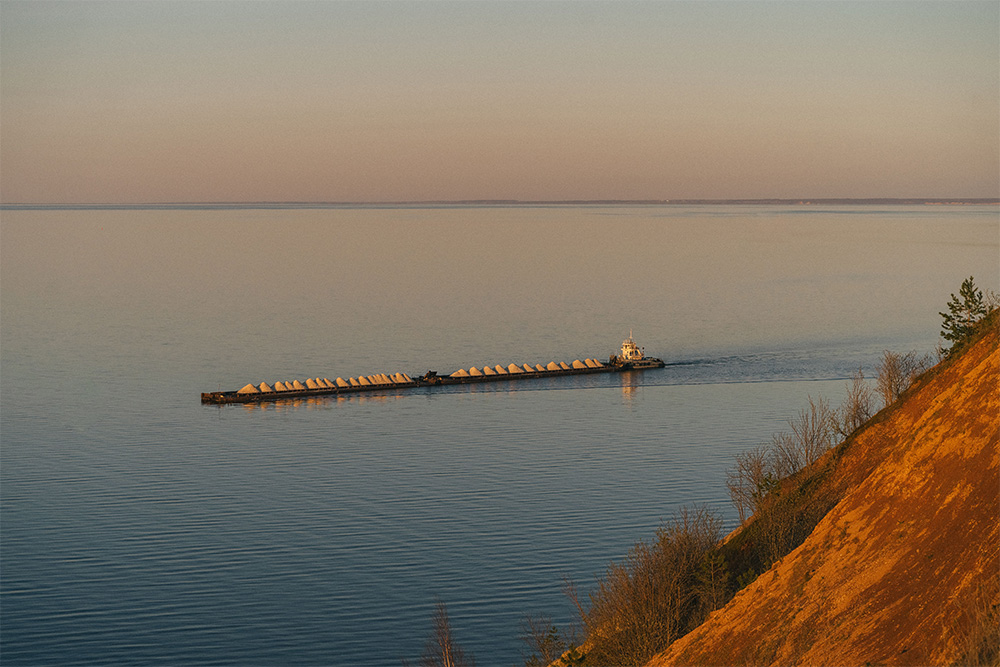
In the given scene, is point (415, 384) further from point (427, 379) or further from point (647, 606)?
point (647, 606)

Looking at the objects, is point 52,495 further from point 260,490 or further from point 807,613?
point 807,613

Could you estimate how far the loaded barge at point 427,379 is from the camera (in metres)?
104

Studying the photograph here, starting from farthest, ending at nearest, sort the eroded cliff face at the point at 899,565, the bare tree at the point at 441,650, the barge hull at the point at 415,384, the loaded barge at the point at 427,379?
the loaded barge at the point at 427,379 < the barge hull at the point at 415,384 < the bare tree at the point at 441,650 < the eroded cliff face at the point at 899,565

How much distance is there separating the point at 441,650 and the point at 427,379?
2629 inches

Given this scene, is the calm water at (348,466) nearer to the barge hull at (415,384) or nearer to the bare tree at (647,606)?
the barge hull at (415,384)

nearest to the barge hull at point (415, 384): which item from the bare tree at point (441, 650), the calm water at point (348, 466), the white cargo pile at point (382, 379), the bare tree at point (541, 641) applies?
the white cargo pile at point (382, 379)

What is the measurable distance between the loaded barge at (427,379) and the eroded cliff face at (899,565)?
73.2 meters

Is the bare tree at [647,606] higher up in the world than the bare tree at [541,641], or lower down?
higher up

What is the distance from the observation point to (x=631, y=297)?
592 feet

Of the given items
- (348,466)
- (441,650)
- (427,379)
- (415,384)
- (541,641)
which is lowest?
(441,650)

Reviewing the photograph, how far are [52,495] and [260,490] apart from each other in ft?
40.3

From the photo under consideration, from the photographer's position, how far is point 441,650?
149 ft

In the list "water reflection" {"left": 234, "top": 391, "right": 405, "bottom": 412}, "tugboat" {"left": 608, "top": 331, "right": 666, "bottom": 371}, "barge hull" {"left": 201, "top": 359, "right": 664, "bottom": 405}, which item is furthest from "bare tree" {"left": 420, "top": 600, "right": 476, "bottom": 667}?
"tugboat" {"left": 608, "top": 331, "right": 666, "bottom": 371}

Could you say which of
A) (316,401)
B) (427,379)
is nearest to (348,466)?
(316,401)
